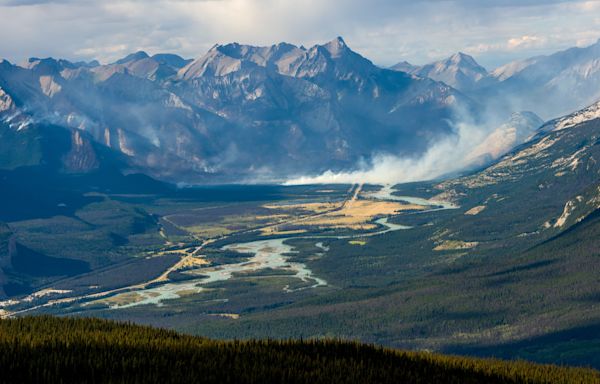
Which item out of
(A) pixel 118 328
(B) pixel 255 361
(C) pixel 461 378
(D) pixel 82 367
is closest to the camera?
(D) pixel 82 367

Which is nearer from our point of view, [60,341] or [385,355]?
[60,341]

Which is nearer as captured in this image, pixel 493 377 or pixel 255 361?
pixel 255 361

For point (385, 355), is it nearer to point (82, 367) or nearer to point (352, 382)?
point (352, 382)

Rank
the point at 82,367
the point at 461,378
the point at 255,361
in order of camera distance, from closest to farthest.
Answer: the point at 82,367
the point at 255,361
the point at 461,378

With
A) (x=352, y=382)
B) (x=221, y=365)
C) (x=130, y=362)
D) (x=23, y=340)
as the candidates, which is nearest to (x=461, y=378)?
(x=352, y=382)

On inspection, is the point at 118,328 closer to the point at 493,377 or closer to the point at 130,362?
the point at 130,362

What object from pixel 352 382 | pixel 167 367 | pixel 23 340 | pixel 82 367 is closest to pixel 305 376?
pixel 352 382
